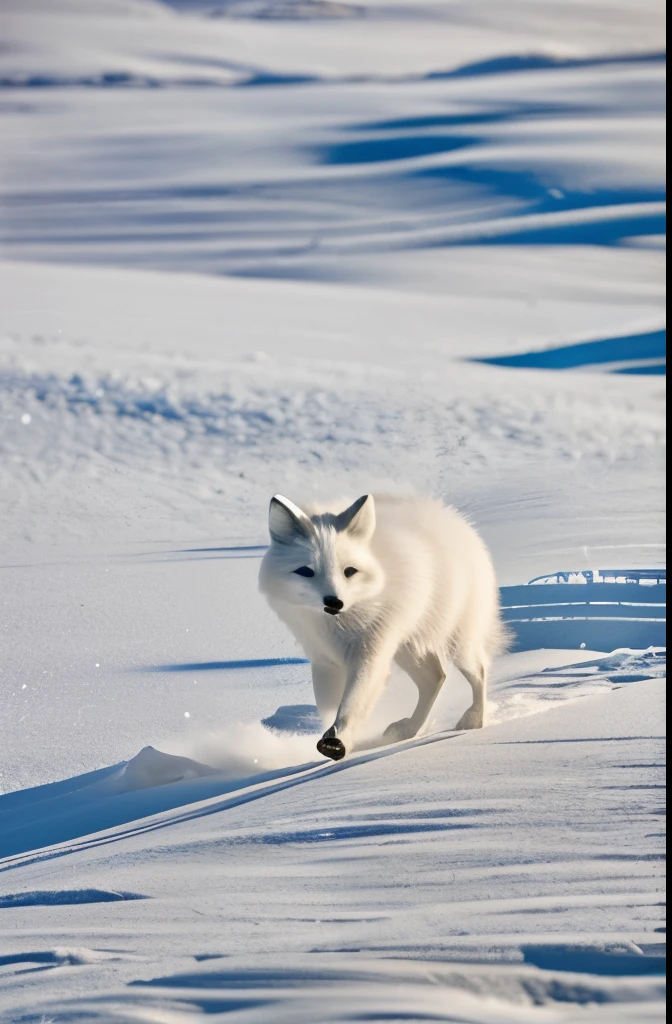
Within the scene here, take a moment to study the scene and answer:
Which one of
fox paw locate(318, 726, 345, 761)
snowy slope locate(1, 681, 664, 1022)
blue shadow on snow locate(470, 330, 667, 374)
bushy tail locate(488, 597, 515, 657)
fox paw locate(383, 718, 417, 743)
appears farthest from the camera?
blue shadow on snow locate(470, 330, 667, 374)

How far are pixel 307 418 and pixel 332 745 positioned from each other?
4.49 ft

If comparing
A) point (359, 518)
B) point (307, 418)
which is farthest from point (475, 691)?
point (307, 418)

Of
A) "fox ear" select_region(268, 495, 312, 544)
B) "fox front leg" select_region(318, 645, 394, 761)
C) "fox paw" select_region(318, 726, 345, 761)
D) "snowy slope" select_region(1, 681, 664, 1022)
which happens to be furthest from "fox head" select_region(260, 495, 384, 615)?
"snowy slope" select_region(1, 681, 664, 1022)

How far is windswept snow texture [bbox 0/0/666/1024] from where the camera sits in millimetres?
1877

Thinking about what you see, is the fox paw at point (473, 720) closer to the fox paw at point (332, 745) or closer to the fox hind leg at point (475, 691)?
the fox hind leg at point (475, 691)

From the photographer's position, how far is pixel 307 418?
3.02 metres

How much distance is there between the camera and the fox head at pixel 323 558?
1848 millimetres

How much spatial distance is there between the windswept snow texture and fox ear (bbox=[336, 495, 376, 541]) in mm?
430

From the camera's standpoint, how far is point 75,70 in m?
2.96

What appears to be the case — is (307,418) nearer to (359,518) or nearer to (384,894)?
(359,518)

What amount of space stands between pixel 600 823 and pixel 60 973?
931mm

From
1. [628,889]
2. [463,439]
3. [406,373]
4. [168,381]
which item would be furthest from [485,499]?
[628,889]

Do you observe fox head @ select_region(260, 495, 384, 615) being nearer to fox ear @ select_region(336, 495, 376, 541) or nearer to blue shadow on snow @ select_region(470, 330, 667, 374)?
fox ear @ select_region(336, 495, 376, 541)

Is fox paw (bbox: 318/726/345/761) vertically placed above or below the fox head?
below
